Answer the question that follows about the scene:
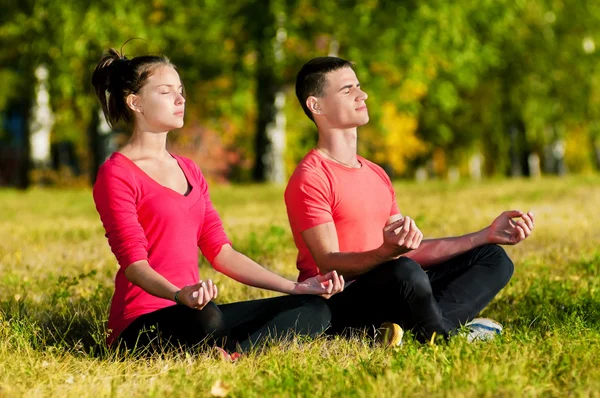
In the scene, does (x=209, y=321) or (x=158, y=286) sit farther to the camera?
(x=209, y=321)

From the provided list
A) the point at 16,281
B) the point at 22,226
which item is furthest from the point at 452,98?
the point at 16,281

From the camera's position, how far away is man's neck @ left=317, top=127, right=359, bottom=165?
4934 mm

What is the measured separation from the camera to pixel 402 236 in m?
4.13

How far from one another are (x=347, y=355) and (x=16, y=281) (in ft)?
10.7

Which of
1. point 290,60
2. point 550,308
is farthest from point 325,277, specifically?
point 290,60

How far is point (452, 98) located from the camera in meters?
24.2

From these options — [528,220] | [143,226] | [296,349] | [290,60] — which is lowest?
[296,349]

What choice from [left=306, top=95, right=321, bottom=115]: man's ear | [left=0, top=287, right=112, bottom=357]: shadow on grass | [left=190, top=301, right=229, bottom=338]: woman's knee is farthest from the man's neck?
[left=0, top=287, right=112, bottom=357]: shadow on grass

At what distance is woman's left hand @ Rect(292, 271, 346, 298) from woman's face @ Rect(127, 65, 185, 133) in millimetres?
966

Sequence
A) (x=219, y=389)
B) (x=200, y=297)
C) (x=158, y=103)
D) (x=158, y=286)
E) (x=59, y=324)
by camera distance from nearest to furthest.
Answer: (x=219, y=389), (x=200, y=297), (x=158, y=286), (x=158, y=103), (x=59, y=324)

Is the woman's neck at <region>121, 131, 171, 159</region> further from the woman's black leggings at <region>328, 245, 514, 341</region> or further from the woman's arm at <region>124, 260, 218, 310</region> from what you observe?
the woman's black leggings at <region>328, 245, 514, 341</region>

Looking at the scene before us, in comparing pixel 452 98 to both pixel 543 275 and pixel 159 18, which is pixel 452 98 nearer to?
pixel 159 18

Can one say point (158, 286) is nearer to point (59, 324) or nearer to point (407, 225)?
point (407, 225)

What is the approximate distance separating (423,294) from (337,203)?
2.24ft
